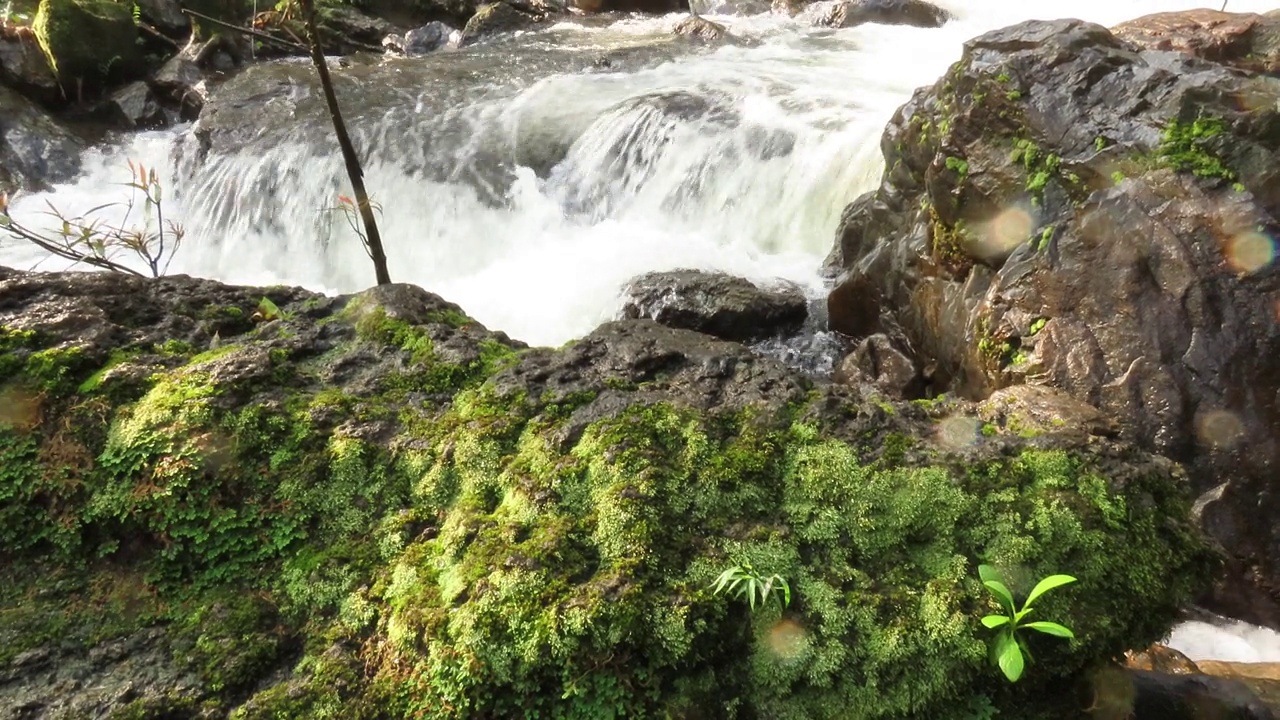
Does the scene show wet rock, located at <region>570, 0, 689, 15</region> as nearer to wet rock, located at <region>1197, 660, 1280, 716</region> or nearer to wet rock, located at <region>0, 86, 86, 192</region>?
wet rock, located at <region>0, 86, 86, 192</region>

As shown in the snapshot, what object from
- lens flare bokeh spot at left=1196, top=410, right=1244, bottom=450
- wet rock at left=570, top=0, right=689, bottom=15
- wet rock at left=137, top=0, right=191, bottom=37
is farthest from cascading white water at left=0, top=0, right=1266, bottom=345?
wet rock at left=570, top=0, right=689, bottom=15

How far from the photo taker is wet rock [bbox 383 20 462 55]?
17766 millimetres

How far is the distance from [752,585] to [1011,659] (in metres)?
0.78

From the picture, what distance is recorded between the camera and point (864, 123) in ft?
31.7

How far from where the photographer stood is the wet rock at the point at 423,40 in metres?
17.8

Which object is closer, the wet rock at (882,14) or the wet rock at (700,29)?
the wet rock at (882,14)

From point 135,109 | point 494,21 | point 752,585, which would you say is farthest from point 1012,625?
point 494,21

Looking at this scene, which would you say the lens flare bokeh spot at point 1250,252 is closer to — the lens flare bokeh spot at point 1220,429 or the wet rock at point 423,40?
the lens flare bokeh spot at point 1220,429

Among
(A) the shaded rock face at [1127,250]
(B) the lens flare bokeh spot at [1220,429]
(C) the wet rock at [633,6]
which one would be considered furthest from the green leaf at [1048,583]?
(C) the wet rock at [633,6]

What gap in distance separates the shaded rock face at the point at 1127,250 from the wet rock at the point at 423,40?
14718mm

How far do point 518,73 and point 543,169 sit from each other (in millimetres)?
4864

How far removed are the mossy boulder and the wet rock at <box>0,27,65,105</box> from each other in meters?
0.15

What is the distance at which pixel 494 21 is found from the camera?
18.8 m

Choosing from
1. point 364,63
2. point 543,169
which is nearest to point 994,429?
point 543,169
